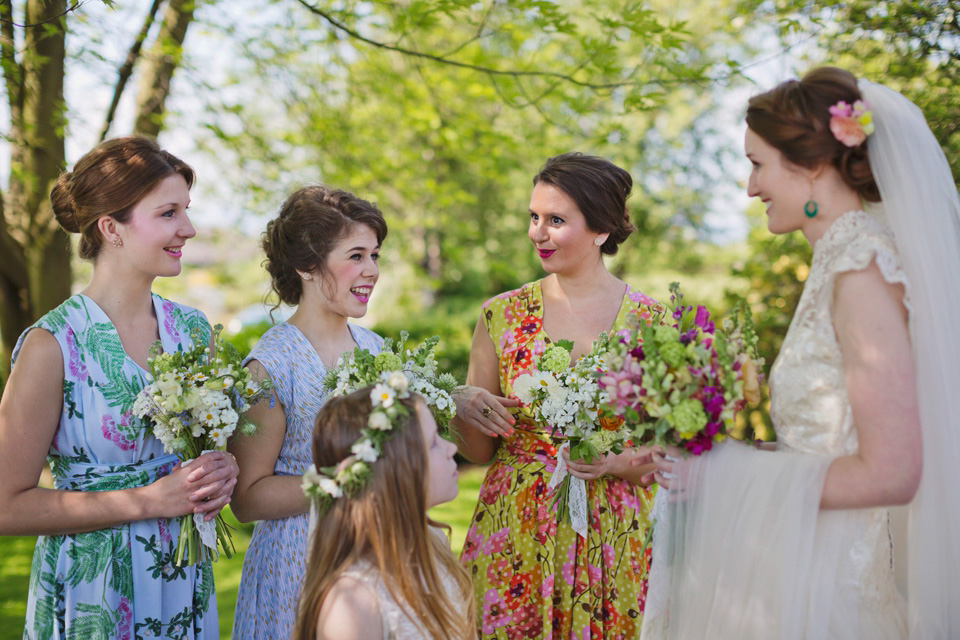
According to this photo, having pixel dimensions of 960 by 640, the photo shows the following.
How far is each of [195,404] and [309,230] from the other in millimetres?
955

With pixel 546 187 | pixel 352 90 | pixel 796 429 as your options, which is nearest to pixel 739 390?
pixel 796 429

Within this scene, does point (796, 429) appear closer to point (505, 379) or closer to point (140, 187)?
point (505, 379)

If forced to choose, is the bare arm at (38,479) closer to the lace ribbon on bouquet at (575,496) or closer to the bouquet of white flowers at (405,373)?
the bouquet of white flowers at (405,373)

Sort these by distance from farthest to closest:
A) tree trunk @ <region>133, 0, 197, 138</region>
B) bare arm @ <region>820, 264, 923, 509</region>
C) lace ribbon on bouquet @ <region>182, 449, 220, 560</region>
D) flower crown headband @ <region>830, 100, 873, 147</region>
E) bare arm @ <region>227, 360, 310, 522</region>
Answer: tree trunk @ <region>133, 0, 197, 138</region>
bare arm @ <region>227, 360, 310, 522</region>
lace ribbon on bouquet @ <region>182, 449, 220, 560</region>
flower crown headband @ <region>830, 100, 873, 147</region>
bare arm @ <region>820, 264, 923, 509</region>

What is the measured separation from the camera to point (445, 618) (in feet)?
7.59

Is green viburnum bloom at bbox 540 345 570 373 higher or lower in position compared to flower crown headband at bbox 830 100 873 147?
lower

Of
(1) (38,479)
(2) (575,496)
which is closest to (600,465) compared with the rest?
(2) (575,496)

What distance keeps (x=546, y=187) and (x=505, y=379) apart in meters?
0.94

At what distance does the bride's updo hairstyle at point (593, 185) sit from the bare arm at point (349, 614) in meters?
2.01

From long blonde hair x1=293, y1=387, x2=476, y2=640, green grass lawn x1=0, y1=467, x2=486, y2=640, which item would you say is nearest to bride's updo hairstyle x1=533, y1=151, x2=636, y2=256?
long blonde hair x1=293, y1=387, x2=476, y2=640

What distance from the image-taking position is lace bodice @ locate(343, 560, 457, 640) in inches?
86.5

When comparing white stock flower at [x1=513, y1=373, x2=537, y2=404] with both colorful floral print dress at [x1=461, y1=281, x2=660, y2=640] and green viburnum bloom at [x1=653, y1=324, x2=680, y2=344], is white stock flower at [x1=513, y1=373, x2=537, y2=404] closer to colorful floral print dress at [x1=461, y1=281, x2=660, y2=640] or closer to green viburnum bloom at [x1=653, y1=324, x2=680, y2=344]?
colorful floral print dress at [x1=461, y1=281, x2=660, y2=640]

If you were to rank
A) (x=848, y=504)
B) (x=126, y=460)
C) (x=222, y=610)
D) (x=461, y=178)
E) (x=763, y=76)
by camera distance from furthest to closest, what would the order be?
(x=461, y=178) → (x=763, y=76) → (x=222, y=610) → (x=126, y=460) → (x=848, y=504)

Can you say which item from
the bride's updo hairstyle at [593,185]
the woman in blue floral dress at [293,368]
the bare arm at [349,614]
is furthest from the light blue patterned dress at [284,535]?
the bride's updo hairstyle at [593,185]
